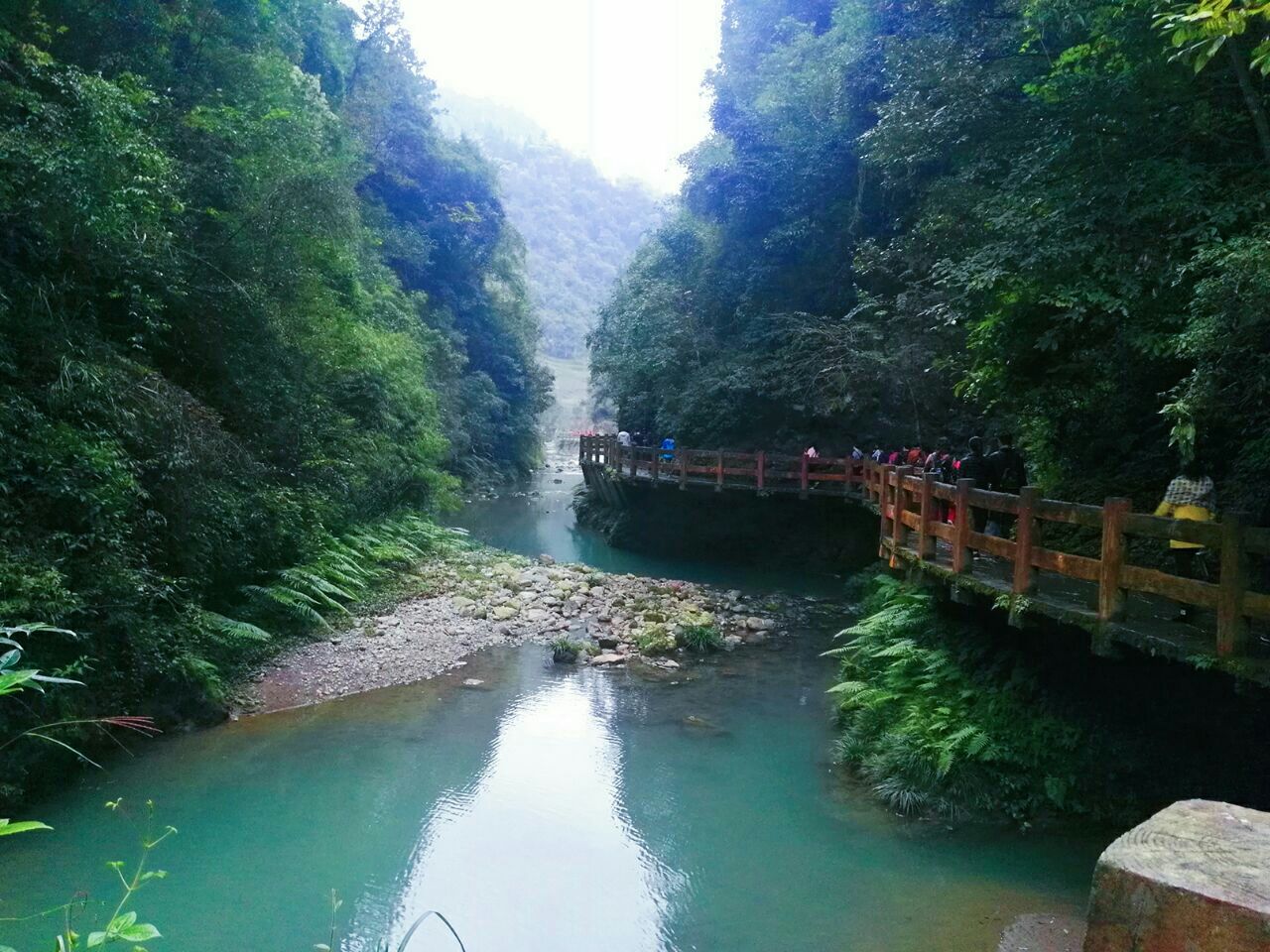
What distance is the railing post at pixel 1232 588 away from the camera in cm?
501

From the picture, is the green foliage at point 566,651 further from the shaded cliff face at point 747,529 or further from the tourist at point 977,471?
the shaded cliff face at point 747,529

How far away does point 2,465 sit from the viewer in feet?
23.9

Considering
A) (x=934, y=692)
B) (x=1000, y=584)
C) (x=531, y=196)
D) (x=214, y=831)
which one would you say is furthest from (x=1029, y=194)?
(x=531, y=196)

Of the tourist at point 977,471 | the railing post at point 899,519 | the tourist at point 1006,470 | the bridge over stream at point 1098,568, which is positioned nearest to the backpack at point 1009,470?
the tourist at point 1006,470

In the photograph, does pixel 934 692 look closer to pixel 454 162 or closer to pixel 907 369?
pixel 907 369

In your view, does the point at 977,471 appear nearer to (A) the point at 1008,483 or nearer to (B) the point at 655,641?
(A) the point at 1008,483

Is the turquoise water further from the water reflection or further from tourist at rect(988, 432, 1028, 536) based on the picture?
the water reflection

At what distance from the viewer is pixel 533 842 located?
7.27 metres

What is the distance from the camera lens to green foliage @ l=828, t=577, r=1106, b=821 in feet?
23.5

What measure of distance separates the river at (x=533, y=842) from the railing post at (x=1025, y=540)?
6.79 ft

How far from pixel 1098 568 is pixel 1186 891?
181 inches

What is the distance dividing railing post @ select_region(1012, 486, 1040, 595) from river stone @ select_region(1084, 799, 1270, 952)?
487 cm

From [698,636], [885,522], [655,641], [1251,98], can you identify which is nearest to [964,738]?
[885,522]

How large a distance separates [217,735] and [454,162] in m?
28.3
